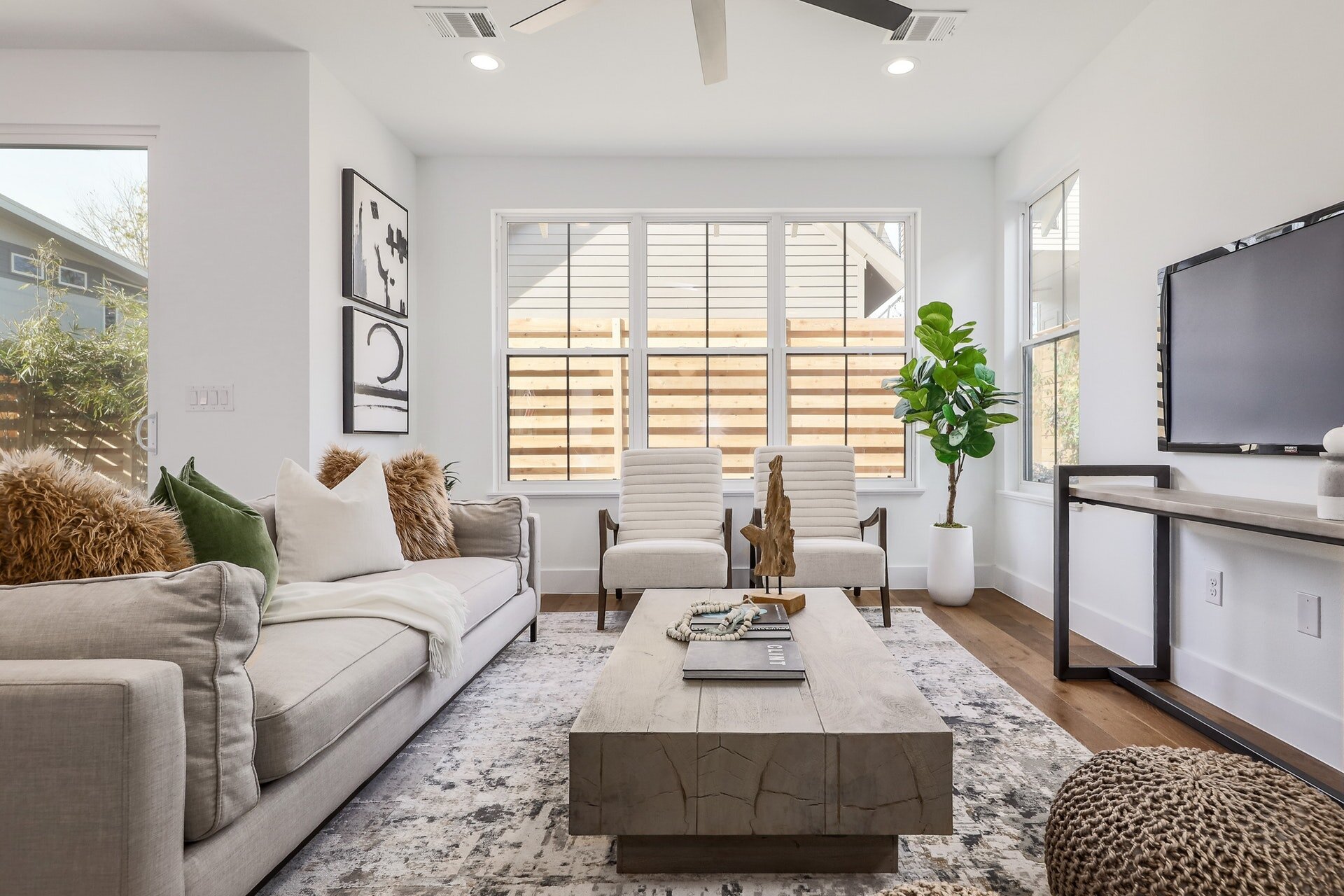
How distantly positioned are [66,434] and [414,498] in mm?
1775

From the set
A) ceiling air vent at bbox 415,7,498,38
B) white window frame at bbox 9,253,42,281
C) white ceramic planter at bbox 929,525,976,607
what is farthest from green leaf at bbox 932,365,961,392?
white window frame at bbox 9,253,42,281

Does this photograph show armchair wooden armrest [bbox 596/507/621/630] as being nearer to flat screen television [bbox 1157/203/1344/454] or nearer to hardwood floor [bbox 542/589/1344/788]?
hardwood floor [bbox 542/589/1344/788]

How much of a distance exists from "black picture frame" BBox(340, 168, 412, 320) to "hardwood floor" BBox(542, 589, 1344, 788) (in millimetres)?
1963

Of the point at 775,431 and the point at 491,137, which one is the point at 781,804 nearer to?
the point at 775,431

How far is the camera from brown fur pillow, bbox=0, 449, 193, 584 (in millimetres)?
1284

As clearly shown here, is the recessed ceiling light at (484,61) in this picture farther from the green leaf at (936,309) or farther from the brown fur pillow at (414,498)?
the green leaf at (936,309)

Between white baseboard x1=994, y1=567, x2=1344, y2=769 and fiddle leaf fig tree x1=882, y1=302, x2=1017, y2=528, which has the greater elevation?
fiddle leaf fig tree x1=882, y1=302, x2=1017, y2=528

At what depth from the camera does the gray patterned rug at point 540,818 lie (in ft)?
4.81

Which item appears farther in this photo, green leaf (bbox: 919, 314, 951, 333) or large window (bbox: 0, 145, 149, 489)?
green leaf (bbox: 919, 314, 951, 333)

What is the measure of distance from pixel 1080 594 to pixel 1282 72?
2255 mm

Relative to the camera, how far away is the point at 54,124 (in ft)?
10.6

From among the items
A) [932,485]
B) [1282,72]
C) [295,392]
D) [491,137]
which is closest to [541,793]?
[295,392]

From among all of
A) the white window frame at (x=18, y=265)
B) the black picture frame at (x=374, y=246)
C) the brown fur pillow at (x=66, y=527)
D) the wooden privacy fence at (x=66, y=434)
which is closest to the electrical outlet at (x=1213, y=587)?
the brown fur pillow at (x=66, y=527)

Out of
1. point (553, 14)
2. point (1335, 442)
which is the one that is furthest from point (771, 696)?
point (553, 14)
